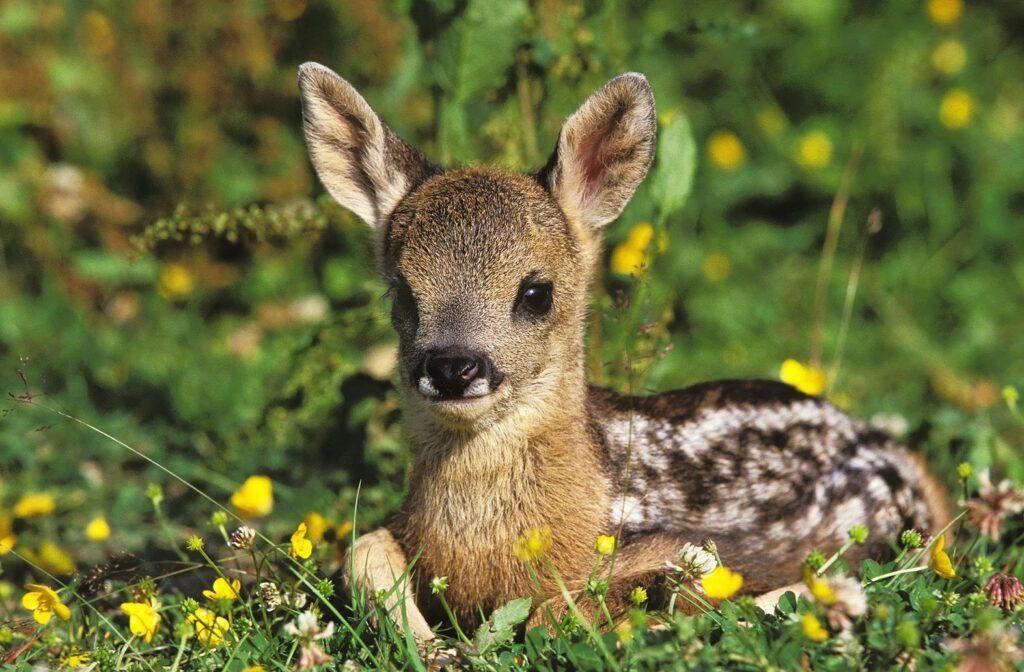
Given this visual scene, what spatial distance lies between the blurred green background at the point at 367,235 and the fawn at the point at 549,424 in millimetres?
452

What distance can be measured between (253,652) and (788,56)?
229 inches

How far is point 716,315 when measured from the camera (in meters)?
6.80

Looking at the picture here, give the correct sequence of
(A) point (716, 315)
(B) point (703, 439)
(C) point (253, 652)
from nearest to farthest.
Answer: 1. (C) point (253, 652)
2. (B) point (703, 439)
3. (A) point (716, 315)

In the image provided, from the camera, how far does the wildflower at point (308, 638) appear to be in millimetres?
2934

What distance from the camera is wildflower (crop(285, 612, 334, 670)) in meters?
2.93

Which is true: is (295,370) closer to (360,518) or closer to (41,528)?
(360,518)

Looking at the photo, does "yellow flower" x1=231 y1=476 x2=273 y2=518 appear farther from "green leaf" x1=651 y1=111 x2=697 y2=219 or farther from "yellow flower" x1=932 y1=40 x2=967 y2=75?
"yellow flower" x1=932 y1=40 x2=967 y2=75

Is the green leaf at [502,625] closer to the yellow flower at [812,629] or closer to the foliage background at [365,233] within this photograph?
the yellow flower at [812,629]

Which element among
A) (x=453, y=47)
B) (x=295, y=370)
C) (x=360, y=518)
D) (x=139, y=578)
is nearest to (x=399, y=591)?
(x=139, y=578)

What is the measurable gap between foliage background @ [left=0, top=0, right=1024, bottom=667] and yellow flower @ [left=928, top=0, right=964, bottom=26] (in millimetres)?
24

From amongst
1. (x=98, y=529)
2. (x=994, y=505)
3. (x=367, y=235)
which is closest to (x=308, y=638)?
(x=98, y=529)

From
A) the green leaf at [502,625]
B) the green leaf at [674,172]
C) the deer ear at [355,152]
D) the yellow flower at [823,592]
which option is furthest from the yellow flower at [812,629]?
the green leaf at [674,172]

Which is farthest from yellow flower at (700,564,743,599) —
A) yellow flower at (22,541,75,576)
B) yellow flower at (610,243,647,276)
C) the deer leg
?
yellow flower at (610,243,647,276)

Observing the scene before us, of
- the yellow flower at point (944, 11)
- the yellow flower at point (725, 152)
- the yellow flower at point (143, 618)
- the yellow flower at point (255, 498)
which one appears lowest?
the yellow flower at point (255, 498)
